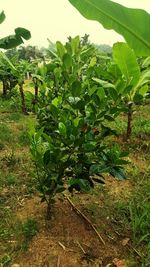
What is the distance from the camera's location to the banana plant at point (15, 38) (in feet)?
18.8

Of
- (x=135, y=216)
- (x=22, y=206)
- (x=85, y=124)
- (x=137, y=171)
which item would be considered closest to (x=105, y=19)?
(x=85, y=124)

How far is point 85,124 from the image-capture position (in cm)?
263

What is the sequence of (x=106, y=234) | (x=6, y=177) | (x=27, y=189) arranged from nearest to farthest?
(x=106, y=234) < (x=27, y=189) < (x=6, y=177)

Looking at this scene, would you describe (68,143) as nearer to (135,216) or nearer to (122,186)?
(135,216)

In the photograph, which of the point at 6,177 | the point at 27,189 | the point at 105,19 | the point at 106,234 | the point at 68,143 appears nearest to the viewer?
the point at 105,19

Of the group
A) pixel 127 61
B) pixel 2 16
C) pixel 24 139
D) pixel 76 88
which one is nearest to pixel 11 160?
pixel 24 139

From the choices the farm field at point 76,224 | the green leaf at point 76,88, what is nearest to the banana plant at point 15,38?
the farm field at point 76,224

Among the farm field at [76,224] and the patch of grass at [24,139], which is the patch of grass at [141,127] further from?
the patch of grass at [24,139]

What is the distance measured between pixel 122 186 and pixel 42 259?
1.33 meters

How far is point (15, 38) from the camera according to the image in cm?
581

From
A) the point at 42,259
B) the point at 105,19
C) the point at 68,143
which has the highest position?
the point at 105,19

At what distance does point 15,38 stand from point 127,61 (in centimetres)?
370

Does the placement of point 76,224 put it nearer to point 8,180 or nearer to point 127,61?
point 8,180

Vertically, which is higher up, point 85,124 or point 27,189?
point 85,124
